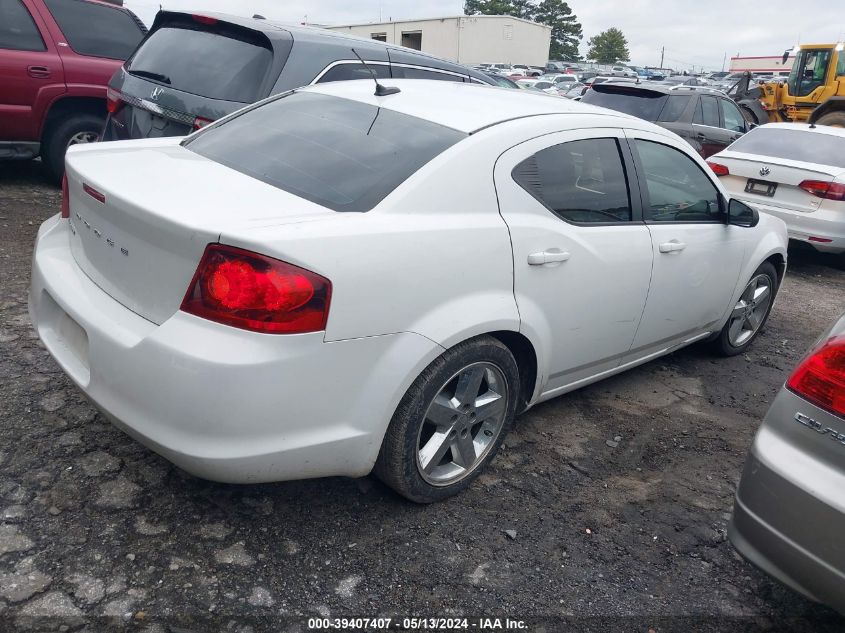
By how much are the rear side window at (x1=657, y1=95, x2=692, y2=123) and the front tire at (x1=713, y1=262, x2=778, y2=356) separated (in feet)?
15.8

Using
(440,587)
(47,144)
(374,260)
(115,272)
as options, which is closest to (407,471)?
(440,587)

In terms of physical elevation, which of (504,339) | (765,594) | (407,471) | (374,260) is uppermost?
(374,260)

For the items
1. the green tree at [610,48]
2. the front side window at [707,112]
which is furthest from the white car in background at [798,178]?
the green tree at [610,48]

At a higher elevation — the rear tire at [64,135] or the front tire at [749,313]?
the rear tire at [64,135]

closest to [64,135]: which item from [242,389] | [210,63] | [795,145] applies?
[210,63]

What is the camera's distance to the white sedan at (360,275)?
A: 7.10ft

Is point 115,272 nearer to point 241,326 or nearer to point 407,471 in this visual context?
point 241,326

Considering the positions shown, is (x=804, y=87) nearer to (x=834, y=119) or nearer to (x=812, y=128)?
(x=834, y=119)

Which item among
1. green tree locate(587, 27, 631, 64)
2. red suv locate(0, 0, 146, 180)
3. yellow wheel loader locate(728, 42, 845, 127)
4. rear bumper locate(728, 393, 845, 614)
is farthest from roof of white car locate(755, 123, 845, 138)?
green tree locate(587, 27, 631, 64)

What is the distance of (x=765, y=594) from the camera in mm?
2566

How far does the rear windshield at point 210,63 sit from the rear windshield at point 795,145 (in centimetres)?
524

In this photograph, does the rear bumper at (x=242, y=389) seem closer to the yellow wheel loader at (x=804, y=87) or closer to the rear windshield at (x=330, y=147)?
the rear windshield at (x=330, y=147)

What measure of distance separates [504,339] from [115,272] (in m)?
1.49

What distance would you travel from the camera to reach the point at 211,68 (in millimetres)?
4730
